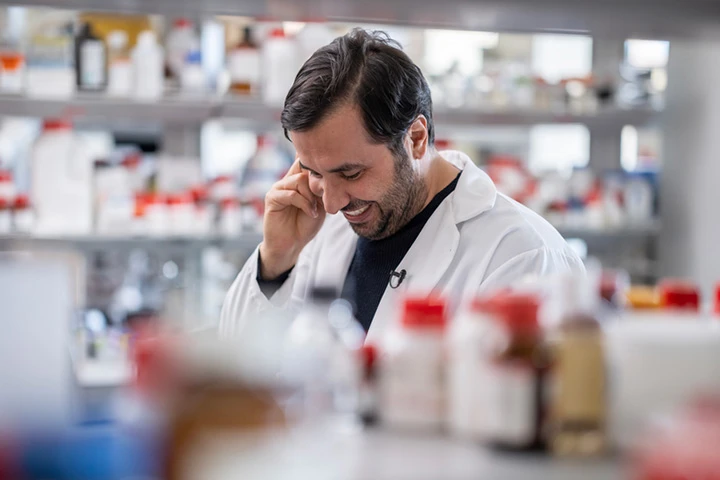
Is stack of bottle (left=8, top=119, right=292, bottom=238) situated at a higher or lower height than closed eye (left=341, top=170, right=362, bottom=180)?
lower

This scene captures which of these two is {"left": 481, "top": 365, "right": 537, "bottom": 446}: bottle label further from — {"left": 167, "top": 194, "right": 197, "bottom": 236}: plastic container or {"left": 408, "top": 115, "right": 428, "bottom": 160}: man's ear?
{"left": 167, "top": 194, "right": 197, "bottom": 236}: plastic container

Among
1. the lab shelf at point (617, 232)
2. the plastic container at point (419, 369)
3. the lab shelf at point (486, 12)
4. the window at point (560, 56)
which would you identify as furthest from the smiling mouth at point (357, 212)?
the window at point (560, 56)

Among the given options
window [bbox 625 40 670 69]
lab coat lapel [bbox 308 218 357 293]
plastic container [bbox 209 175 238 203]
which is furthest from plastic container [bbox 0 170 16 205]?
window [bbox 625 40 670 69]

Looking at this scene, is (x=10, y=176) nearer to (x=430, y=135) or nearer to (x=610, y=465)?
(x=430, y=135)

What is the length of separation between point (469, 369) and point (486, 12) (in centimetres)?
40

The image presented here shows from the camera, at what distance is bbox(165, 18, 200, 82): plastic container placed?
358 cm

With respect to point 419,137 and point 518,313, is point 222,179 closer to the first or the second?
point 419,137

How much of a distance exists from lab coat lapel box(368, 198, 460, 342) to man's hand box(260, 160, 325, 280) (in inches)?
10.7

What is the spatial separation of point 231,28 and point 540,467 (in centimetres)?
342

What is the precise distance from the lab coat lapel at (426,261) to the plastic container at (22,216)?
6.12 ft

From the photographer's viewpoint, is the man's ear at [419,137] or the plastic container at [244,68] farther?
the plastic container at [244,68]

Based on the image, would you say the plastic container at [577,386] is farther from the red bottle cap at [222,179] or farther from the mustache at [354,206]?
the red bottle cap at [222,179]

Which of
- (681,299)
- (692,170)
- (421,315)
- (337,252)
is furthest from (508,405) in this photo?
(692,170)

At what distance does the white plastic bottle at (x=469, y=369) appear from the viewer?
2.86 feet
